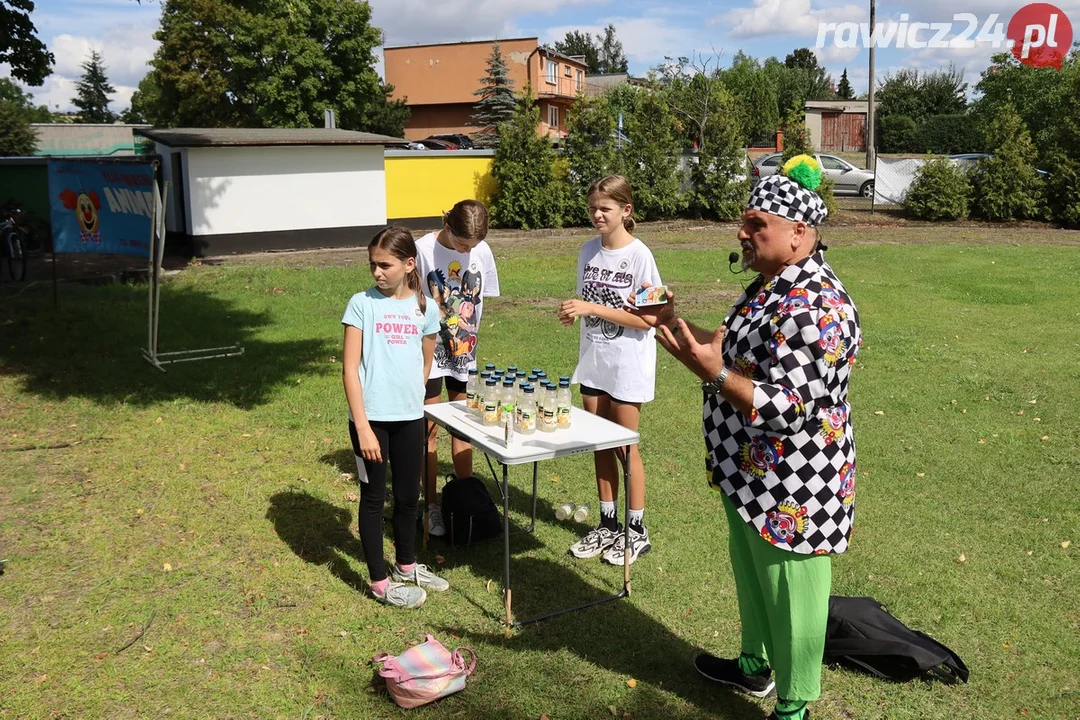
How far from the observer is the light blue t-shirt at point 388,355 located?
4004 millimetres

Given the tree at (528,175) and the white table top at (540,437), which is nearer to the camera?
the white table top at (540,437)

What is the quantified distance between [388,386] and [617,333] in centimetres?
128

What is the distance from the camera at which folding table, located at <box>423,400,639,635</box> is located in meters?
4.00

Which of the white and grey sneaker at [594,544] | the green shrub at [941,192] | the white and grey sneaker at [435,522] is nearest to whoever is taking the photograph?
the white and grey sneaker at [594,544]

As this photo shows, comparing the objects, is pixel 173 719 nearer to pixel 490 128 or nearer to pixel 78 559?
pixel 78 559

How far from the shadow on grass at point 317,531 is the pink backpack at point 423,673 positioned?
3.24 feet

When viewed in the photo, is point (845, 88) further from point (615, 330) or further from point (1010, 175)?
point (615, 330)

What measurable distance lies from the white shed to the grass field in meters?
9.00

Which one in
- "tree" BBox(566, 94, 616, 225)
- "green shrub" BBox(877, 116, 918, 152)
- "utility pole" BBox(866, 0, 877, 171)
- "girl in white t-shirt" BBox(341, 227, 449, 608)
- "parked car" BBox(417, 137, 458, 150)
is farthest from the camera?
"green shrub" BBox(877, 116, 918, 152)

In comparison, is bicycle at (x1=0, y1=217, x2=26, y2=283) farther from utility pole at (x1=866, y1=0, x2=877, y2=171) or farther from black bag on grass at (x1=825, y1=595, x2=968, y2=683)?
utility pole at (x1=866, y1=0, x2=877, y2=171)

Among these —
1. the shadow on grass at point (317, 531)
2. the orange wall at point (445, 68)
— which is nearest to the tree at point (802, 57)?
the orange wall at point (445, 68)

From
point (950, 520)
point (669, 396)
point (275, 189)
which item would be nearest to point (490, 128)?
point (275, 189)

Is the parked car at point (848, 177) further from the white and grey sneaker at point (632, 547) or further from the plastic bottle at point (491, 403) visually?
the plastic bottle at point (491, 403)

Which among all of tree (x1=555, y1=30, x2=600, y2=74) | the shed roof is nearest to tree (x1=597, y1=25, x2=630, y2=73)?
tree (x1=555, y1=30, x2=600, y2=74)
